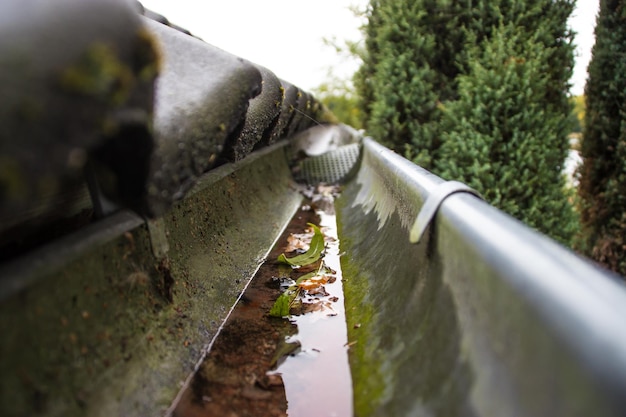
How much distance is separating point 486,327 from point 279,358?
2.81 feet

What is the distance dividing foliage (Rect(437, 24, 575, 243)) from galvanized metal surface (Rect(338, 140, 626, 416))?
2.57 m

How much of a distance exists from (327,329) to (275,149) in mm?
2902

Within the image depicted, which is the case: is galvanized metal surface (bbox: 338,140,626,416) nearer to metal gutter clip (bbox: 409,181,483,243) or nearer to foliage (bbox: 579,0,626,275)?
metal gutter clip (bbox: 409,181,483,243)

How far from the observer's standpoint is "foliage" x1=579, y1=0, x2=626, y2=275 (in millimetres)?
3549

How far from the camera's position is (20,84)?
646mm

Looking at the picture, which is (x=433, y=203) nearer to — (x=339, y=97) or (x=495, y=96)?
(x=495, y=96)

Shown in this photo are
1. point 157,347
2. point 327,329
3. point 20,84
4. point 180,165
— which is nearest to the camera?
point 20,84

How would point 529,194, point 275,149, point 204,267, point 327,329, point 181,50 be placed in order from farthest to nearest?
1. point 275,149
2. point 529,194
3. point 204,267
4. point 327,329
5. point 181,50

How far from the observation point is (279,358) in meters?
1.53

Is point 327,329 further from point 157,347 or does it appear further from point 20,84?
point 20,84

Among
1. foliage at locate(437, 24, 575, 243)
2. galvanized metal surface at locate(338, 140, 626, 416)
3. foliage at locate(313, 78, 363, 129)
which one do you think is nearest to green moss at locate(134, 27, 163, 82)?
galvanized metal surface at locate(338, 140, 626, 416)

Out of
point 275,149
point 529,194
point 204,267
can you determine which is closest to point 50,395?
point 204,267

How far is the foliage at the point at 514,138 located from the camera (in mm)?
3934

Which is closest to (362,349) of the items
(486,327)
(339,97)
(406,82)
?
(486,327)
